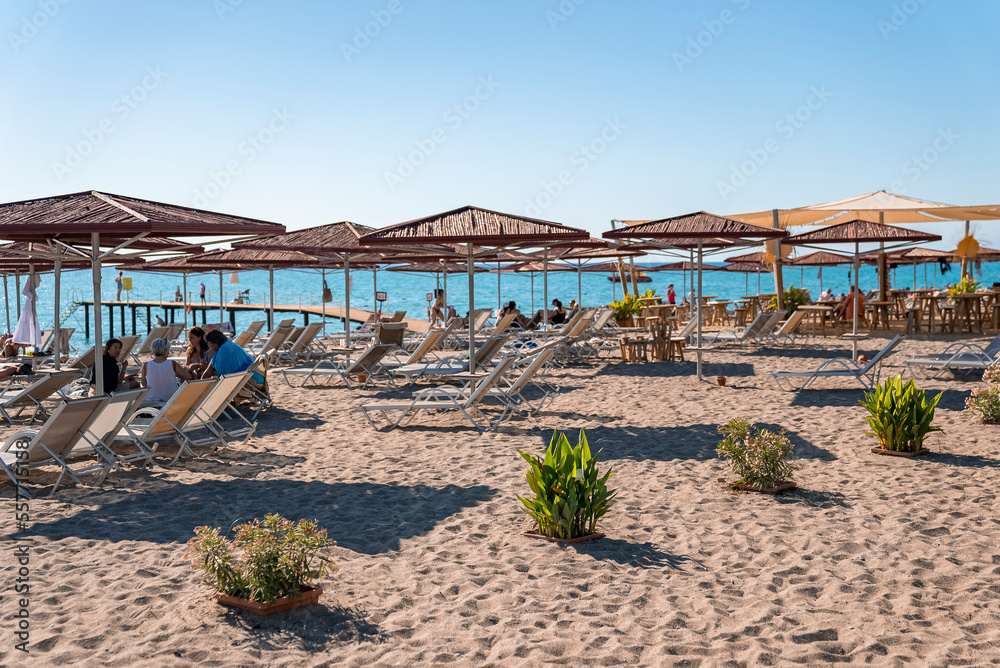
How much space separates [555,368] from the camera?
13.1 metres

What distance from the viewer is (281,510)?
5.25 metres

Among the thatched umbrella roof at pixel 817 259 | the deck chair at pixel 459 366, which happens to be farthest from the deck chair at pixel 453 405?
the thatched umbrella roof at pixel 817 259

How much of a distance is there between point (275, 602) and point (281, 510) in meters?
1.76

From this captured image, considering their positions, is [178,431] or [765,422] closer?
[178,431]

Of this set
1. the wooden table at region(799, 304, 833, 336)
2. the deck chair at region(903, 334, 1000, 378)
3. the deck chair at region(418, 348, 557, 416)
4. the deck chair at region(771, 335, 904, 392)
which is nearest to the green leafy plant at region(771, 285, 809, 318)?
the wooden table at region(799, 304, 833, 336)

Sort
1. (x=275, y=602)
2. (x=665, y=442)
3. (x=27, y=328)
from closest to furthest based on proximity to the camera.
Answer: (x=275, y=602) → (x=665, y=442) → (x=27, y=328)

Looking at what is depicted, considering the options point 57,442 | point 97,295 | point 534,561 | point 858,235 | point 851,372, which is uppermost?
point 858,235

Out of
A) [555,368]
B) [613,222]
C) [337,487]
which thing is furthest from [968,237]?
[337,487]

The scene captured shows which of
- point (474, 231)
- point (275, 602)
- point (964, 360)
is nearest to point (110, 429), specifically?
point (275, 602)

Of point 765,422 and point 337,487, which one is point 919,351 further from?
point 337,487

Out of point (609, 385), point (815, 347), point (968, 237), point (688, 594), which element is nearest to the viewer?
point (688, 594)

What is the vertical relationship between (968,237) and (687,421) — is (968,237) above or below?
above

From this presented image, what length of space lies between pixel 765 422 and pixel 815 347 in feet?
25.9

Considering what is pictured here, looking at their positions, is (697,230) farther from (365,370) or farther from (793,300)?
(793,300)
